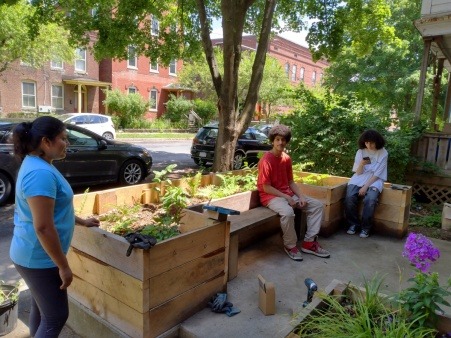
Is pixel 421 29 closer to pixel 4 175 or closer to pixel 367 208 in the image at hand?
pixel 367 208

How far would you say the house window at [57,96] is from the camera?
88.9ft

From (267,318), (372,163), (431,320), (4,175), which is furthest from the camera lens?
(4,175)

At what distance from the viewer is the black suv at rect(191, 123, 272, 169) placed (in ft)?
40.3

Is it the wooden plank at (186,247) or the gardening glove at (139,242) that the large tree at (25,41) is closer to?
the wooden plank at (186,247)

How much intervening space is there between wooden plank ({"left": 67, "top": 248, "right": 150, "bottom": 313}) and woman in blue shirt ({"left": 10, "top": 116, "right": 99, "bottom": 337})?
475 mm

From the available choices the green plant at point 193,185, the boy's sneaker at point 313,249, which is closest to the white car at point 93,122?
the green plant at point 193,185

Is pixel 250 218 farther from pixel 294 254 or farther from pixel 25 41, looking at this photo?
pixel 25 41

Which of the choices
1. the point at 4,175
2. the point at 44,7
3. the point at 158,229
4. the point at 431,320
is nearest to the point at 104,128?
the point at 44,7

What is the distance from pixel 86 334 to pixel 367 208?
3.88 metres

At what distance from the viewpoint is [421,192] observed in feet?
27.0

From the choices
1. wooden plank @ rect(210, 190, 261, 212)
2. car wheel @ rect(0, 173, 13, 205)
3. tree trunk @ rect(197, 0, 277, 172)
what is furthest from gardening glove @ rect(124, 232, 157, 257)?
car wheel @ rect(0, 173, 13, 205)

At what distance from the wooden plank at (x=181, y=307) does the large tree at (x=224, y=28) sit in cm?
435

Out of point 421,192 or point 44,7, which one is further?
point 44,7

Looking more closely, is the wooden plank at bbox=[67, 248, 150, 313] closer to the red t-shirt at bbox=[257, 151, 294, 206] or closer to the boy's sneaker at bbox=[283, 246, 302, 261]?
the boy's sneaker at bbox=[283, 246, 302, 261]
